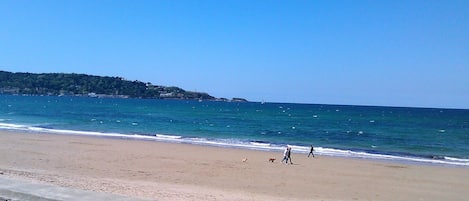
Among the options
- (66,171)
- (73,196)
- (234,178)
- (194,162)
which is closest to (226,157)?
(194,162)

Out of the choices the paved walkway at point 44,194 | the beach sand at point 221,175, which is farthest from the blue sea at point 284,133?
the paved walkway at point 44,194

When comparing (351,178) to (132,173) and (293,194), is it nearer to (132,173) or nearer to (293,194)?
(293,194)

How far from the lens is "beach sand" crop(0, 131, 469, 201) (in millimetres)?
13812

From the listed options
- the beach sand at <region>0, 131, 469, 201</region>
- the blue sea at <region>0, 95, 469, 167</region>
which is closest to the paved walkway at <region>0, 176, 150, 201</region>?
the beach sand at <region>0, 131, 469, 201</region>

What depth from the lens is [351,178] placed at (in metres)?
18.7

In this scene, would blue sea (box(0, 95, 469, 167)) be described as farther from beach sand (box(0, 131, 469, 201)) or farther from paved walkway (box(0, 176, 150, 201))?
paved walkway (box(0, 176, 150, 201))

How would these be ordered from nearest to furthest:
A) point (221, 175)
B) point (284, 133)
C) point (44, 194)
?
point (44, 194), point (221, 175), point (284, 133)

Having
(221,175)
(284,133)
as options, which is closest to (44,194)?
(221,175)

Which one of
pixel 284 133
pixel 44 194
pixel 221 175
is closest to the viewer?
pixel 44 194

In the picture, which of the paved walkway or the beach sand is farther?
the beach sand

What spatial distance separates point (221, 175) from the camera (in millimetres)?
18125

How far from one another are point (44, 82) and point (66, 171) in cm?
19694

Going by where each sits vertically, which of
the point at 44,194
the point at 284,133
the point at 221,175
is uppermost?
the point at 44,194

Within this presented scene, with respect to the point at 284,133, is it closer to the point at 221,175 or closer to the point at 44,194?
the point at 221,175
